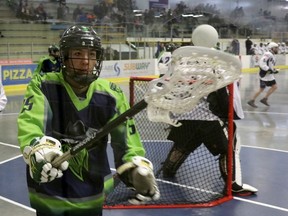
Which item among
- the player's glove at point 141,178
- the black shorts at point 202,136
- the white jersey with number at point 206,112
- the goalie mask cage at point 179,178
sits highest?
the player's glove at point 141,178

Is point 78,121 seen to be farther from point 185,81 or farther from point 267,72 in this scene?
point 267,72

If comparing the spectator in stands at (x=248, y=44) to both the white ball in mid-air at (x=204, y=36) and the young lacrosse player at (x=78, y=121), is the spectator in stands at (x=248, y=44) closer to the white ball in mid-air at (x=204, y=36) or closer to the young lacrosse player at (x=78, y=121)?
the white ball in mid-air at (x=204, y=36)

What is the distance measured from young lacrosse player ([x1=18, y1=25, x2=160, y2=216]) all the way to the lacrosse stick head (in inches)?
14.1

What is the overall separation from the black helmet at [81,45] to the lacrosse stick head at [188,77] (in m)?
0.44

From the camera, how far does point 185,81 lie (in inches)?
72.9

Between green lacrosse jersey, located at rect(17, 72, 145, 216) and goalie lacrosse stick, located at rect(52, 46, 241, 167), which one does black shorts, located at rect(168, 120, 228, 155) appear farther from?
goalie lacrosse stick, located at rect(52, 46, 241, 167)

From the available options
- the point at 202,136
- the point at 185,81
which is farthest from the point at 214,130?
the point at 185,81

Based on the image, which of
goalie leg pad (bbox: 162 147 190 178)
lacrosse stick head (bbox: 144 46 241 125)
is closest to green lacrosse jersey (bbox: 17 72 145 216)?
lacrosse stick head (bbox: 144 46 241 125)

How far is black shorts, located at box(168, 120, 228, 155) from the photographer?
533 cm

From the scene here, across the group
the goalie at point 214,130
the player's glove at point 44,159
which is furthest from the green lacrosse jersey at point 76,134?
the goalie at point 214,130

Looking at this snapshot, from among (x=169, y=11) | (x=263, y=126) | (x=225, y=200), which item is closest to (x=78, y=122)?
(x=225, y=200)

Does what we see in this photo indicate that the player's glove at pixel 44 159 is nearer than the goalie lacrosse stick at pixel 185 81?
No

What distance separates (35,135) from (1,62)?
14470 mm

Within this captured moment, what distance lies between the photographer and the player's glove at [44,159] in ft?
6.18
